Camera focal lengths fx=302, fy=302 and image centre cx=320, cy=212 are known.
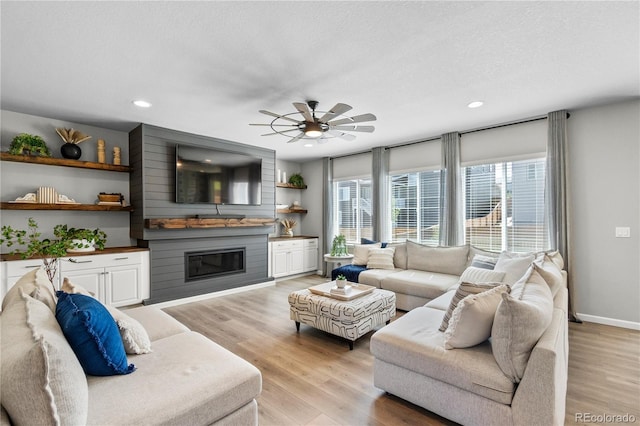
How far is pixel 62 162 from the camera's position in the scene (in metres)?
3.87

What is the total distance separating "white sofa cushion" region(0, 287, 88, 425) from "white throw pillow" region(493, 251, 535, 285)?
3.66 metres

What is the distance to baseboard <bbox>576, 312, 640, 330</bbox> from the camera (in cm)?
345

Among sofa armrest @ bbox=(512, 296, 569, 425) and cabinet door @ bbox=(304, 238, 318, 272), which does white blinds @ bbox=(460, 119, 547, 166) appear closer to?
sofa armrest @ bbox=(512, 296, 569, 425)

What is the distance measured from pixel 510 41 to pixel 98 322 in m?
3.22

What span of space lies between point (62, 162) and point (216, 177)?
1931 mm

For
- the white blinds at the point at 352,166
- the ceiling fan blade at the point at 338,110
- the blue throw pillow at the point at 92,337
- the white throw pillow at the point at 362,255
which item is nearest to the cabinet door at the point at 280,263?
the white throw pillow at the point at 362,255

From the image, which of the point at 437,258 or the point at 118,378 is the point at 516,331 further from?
the point at 437,258

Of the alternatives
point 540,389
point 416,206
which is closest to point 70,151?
point 416,206

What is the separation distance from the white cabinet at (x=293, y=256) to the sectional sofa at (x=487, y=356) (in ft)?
12.3

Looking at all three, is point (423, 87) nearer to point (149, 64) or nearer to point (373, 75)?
point (373, 75)

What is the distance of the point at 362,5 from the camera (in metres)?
1.88

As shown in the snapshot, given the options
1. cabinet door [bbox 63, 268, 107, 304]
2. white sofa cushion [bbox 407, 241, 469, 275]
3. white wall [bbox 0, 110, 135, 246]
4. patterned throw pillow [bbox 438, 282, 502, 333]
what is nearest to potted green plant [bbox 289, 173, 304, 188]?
white sofa cushion [bbox 407, 241, 469, 275]

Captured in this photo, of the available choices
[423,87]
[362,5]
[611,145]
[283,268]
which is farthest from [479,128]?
[283,268]

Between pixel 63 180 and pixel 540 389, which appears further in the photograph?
pixel 63 180
